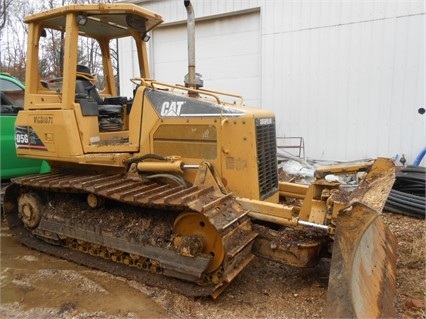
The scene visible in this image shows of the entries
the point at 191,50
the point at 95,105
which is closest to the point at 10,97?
the point at 95,105

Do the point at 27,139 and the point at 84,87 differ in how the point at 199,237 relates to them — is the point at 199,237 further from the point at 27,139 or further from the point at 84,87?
the point at 27,139

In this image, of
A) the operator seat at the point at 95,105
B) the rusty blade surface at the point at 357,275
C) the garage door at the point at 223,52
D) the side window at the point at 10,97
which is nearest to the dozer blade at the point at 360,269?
the rusty blade surface at the point at 357,275

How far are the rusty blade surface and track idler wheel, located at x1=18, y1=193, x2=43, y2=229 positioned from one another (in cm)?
336

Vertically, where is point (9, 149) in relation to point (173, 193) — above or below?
above

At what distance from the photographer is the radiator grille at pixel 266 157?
12.4 ft

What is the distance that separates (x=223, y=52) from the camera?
895 cm

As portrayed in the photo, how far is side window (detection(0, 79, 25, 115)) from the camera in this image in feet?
19.2

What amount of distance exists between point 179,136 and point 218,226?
123 cm

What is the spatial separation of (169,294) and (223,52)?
664cm

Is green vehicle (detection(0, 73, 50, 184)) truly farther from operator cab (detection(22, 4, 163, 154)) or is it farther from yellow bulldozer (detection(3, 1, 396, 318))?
operator cab (detection(22, 4, 163, 154))

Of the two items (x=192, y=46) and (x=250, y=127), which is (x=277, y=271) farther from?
(x=192, y=46)

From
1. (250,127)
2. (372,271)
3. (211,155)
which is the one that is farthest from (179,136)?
(372,271)

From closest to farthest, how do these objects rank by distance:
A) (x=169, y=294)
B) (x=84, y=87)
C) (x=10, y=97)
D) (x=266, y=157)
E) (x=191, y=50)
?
1. (x=169, y=294)
2. (x=266, y=157)
3. (x=191, y=50)
4. (x=84, y=87)
5. (x=10, y=97)

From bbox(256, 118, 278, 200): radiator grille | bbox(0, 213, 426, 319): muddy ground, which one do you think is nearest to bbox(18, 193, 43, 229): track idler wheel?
bbox(0, 213, 426, 319): muddy ground
